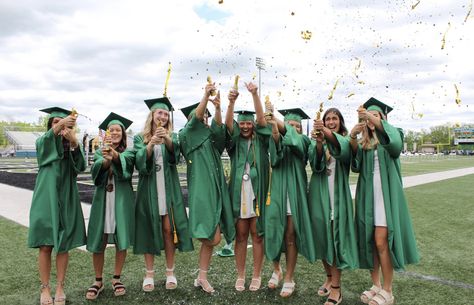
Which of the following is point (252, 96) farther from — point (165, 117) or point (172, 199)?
point (172, 199)

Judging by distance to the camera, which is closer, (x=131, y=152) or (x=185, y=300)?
(x=185, y=300)

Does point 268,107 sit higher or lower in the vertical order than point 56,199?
higher

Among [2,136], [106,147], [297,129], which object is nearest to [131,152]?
[106,147]

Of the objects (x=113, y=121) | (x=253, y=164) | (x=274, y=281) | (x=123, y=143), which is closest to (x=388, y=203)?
(x=253, y=164)

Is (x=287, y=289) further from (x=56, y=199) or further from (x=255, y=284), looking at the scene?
(x=56, y=199)

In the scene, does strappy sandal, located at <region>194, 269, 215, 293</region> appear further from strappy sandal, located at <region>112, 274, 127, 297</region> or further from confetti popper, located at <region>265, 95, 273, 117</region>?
confetti popper, located at <region>265, 95, 273, 117</region>

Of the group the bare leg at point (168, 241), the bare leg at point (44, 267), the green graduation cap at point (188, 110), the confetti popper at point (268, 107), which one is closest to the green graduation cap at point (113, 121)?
the green graduation cap at point (188, 110)

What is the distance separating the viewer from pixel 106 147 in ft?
13.9

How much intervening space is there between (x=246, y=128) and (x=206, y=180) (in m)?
0.72

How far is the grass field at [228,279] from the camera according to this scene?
4.31 m

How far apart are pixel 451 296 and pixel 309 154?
2.10 meters

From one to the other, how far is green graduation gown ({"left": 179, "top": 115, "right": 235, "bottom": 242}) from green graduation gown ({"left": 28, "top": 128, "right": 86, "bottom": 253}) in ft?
3.68

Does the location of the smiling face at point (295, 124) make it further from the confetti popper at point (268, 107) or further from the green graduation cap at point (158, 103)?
the green graduation cap at point (158, 103)

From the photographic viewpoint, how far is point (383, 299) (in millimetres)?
4109
